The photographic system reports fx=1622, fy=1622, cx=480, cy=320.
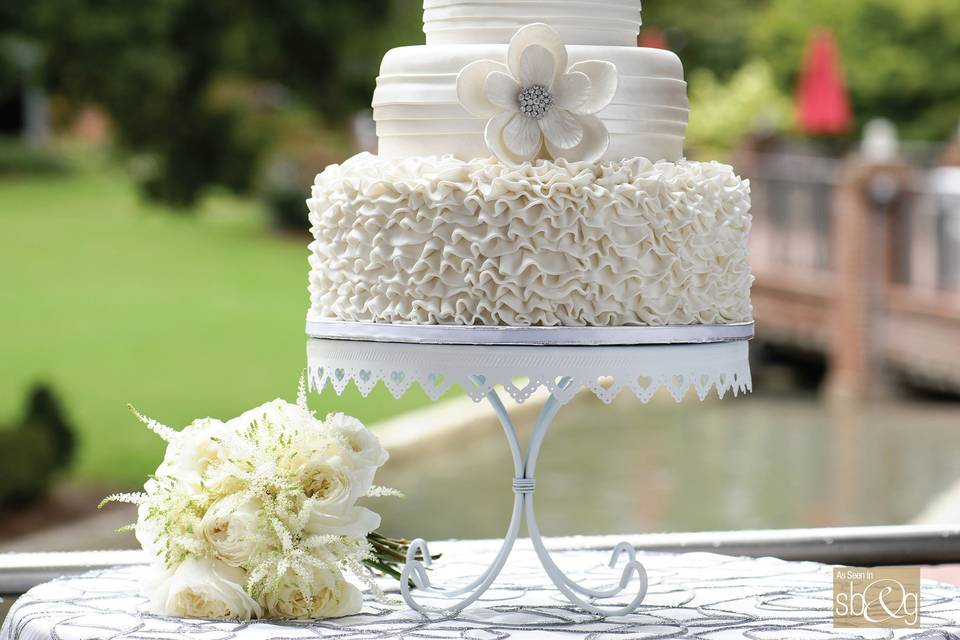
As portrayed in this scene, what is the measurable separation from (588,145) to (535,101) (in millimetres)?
120

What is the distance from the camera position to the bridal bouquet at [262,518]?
2816 millimetres

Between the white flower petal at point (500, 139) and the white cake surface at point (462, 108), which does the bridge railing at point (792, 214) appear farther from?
the white flower petal at point (500, 139)

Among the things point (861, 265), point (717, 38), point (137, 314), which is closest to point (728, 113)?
point (717, 38)

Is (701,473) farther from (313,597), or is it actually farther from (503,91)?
(503,91)

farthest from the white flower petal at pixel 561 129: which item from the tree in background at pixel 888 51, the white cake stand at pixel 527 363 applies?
the tree in background at pixel 888 51

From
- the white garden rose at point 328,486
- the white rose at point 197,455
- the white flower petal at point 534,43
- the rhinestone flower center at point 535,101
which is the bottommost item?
the white garden rose at point 328,486

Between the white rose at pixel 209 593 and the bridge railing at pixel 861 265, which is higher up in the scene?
the bridge railing at pixel 861 265

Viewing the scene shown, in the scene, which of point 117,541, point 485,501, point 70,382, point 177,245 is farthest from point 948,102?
point 117,541

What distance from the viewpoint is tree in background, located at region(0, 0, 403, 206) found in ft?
28.7

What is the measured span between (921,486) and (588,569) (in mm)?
12615

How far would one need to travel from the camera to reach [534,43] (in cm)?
277

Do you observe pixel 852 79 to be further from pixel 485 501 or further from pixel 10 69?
pixel 10 69

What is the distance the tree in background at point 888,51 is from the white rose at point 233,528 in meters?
31.2

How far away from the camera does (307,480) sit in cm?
287
